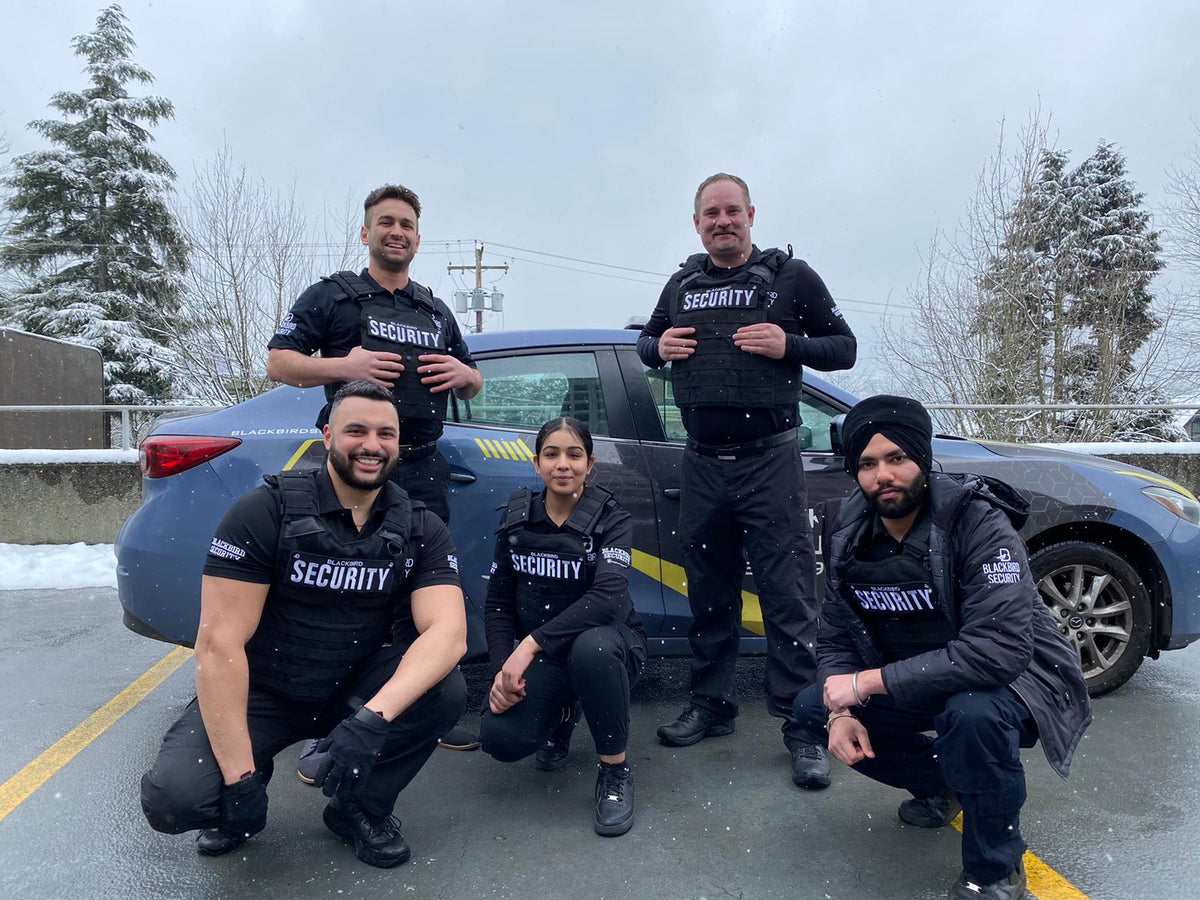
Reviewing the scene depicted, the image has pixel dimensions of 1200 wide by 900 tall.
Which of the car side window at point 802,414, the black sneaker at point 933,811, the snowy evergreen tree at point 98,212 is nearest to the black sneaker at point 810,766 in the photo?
the black sneaker at point 933,811

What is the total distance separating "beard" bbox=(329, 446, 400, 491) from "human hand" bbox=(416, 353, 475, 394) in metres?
0.59

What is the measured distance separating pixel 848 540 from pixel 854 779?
38.1 inches

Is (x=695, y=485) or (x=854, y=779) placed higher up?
(x=695, y=485)

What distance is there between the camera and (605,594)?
2.68 metres

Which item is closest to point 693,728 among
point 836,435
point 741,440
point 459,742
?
point 459,742

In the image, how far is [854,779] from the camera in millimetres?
2785

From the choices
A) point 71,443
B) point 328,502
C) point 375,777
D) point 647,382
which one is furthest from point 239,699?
point 71,443

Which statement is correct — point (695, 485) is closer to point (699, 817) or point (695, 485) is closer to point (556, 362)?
point (556, 362)

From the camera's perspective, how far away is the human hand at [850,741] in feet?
6.96

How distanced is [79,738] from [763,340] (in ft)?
9.61

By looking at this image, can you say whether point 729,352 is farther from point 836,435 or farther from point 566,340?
point 566,340

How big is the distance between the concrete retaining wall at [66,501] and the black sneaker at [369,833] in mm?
5585

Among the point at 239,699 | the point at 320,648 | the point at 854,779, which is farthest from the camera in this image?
the point at 854,779

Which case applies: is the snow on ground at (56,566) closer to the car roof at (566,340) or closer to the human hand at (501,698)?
the car roof at (566,340)
